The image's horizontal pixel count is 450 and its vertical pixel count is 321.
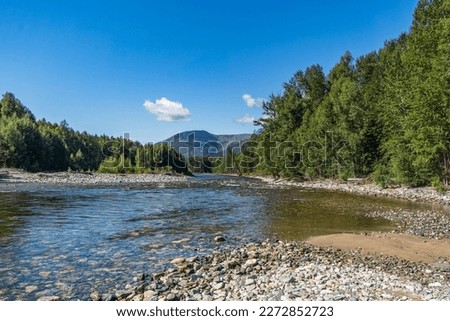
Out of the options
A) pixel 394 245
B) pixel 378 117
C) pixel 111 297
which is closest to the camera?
pixel 111 297

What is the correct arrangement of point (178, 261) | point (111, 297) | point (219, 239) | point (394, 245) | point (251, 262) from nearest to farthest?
point (111, 297) → point (251, 262) → point (178, 261) → point (394, 245) → point (219, 239)

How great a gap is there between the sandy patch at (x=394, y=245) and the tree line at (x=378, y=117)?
58.7 ft

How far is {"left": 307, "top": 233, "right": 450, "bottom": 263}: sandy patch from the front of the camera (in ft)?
39.9

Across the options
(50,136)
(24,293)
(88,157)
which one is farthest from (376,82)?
(88,157)

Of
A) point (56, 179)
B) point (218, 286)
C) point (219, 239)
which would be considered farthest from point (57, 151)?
point (218, 286)

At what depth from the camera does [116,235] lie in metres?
16.2

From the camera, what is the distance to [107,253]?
12.9 meters

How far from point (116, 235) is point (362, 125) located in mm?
51469

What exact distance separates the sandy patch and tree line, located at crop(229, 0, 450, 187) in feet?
58.7

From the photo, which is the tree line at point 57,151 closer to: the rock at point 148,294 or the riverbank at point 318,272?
the riverbank at point 318,272

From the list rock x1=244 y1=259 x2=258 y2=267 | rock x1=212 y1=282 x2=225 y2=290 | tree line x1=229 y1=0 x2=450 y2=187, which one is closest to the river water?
rock x1=244 y1=259 x2=258 y2=267

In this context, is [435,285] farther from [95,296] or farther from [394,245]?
[95,296]

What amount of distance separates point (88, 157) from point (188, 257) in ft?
525
